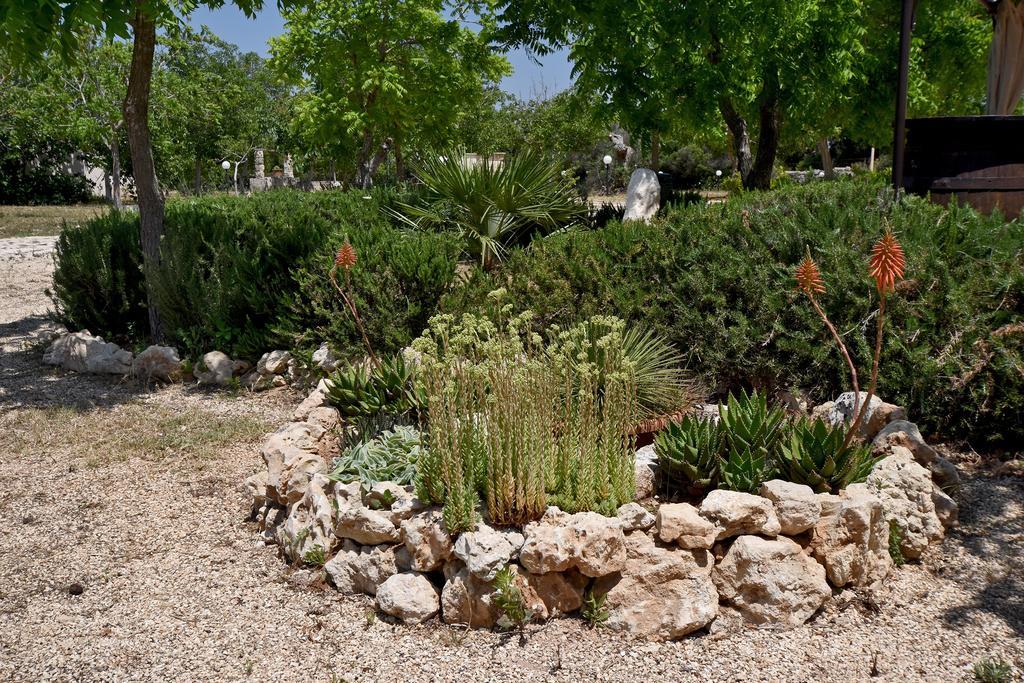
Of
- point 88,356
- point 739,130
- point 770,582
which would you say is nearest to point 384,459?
point 770,582

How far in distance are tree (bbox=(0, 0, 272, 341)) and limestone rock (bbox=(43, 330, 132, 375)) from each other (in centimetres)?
45

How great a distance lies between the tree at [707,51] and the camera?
26.9ft

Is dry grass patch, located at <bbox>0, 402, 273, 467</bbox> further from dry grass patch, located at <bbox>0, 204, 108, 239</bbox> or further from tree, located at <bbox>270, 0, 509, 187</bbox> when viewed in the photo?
dry grass patch, located at <bbox>0, 204, 108, 239</bbox>

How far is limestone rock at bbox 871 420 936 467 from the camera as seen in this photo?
397 cm

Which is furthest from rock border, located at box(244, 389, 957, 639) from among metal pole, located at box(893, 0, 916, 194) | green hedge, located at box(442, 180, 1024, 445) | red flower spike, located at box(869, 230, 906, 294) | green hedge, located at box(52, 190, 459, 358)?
metal pole, located at box(893, 0, 916, 194)

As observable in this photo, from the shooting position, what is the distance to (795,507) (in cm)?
330

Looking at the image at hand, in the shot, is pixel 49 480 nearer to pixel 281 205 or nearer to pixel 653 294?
pixel 653 294

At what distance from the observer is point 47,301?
10.7 m

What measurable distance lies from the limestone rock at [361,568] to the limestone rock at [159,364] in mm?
3856

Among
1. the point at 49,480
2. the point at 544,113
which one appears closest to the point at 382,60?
the point at 49,480

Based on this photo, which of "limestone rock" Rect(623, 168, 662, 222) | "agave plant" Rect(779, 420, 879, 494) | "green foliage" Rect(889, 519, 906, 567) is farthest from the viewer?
"limestone rock" Rect(623, 168, 662, 222)

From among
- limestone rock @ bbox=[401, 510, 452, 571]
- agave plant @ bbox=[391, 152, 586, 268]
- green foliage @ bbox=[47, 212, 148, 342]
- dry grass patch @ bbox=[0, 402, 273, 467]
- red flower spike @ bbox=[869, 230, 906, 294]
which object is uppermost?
agave plant @ bbox=[391, 152, 586, 268]

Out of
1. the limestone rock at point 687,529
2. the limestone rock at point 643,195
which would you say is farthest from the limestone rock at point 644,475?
the limestone rock at point 643,195

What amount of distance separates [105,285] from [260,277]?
1996mm
